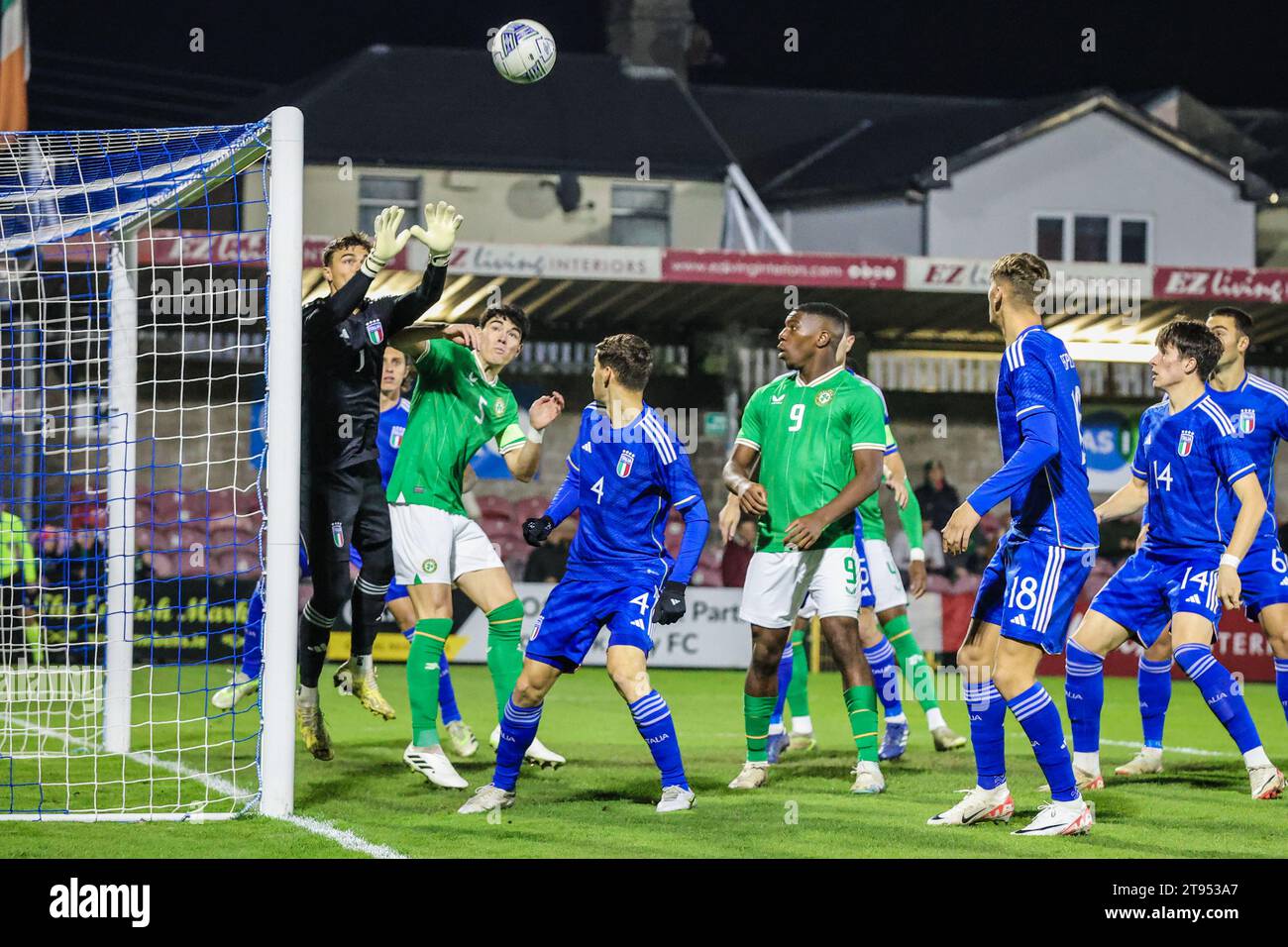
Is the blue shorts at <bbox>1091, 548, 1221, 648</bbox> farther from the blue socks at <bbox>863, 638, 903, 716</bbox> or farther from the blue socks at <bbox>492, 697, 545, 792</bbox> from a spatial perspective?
the blue socks at <bbox>492, 697, 545, 792</bbox>

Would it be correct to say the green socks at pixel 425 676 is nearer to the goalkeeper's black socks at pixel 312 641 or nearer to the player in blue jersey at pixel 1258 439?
the goalkeeper's black socks at pixel 312 641

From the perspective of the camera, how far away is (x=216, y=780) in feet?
23.3

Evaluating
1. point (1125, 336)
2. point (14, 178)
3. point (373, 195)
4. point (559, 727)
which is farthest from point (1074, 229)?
point (14, 178)

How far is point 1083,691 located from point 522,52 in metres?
4.34

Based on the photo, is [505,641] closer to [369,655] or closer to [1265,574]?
[369,655]

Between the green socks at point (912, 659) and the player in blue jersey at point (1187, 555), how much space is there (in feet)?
6.39

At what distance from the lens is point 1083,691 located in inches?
278

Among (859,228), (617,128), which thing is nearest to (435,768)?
(859,228)

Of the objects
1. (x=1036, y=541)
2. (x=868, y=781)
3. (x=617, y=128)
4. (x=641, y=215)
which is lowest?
(x=868, y=781)

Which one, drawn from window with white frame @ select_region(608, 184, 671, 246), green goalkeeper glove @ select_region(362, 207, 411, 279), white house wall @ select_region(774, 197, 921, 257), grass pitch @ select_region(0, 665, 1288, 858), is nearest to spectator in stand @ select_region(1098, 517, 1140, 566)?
white house wall @ select_region(774, 197, 921, 257)

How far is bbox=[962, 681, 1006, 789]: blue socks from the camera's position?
602cm

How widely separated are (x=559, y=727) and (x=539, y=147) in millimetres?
18882

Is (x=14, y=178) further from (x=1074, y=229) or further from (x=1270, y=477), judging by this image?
(x=1074, y=229)
